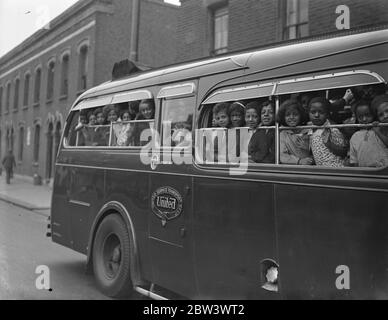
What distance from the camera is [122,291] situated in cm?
554

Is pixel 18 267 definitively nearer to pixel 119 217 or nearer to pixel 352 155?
pixel 119 217

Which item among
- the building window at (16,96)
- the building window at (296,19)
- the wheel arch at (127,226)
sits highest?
the building window at (16,96)

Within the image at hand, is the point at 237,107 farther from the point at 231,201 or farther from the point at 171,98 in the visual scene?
the point at 171,98

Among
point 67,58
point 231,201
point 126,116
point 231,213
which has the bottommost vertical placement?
point 231,213

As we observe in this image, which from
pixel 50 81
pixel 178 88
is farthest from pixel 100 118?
pixel 50 81

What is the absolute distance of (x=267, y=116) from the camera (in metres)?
3.99

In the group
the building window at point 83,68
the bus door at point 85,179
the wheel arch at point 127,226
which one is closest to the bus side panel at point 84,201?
the bus door at point 85,179

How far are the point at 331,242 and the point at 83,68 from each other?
20.2 meters

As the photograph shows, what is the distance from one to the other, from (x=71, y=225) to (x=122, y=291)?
1650 mm

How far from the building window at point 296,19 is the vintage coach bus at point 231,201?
5.25m

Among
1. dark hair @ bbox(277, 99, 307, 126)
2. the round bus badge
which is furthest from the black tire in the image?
dark hair @ bbox(277, 99, 307, 126)

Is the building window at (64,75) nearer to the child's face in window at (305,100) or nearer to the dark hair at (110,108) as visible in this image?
the dark hair at (110,108)

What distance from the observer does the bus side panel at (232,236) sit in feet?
12.4

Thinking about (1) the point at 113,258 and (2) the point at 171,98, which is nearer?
(2) the point at 171,98
